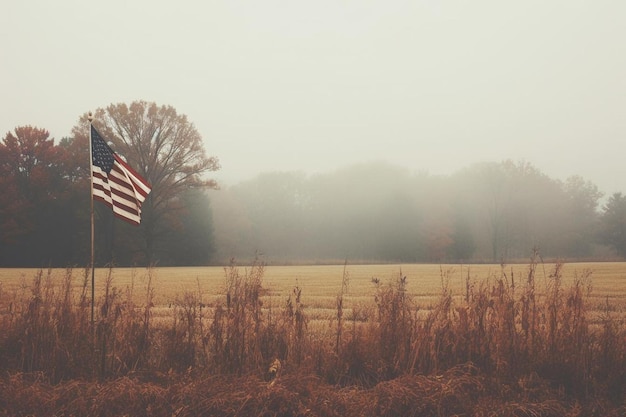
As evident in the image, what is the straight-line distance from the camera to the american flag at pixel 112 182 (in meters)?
8.02

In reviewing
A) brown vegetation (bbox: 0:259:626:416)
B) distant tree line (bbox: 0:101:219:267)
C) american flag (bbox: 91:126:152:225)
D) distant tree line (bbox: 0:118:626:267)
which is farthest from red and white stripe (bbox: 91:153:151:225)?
distant tree line (bbox: 0:101:219:267)

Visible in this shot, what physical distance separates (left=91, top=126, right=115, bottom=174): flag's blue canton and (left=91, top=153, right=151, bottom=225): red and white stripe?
0.22ft

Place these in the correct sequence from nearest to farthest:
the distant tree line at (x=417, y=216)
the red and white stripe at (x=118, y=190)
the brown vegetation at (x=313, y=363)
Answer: the brown vegetation at (x=313, y=363), the red and white stripe at (x=118, y=190), the distant tree line at (x=417, y=216)

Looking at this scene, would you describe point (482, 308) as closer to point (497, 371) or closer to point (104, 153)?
point (497, 371)

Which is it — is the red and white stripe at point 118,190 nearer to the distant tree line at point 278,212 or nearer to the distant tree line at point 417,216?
the distant tree line at point 278,212

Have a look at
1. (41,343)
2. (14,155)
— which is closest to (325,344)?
(41,343)

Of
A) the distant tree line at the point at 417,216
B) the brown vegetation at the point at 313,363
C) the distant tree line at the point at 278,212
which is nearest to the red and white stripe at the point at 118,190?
the brown vegetation at the point at 313,363

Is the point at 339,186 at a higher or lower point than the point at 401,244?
higher

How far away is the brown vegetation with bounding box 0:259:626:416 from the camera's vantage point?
610 cm

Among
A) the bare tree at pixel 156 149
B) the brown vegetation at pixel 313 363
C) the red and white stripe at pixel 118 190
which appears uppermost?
the bare tree at pixel 156 149

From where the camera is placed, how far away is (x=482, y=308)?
7.77m

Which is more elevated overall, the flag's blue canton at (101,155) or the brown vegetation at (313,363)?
the flag's blue canton at (101,155)

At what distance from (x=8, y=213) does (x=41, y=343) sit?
54.5 meters

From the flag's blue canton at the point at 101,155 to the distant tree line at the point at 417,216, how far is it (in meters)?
65.7
